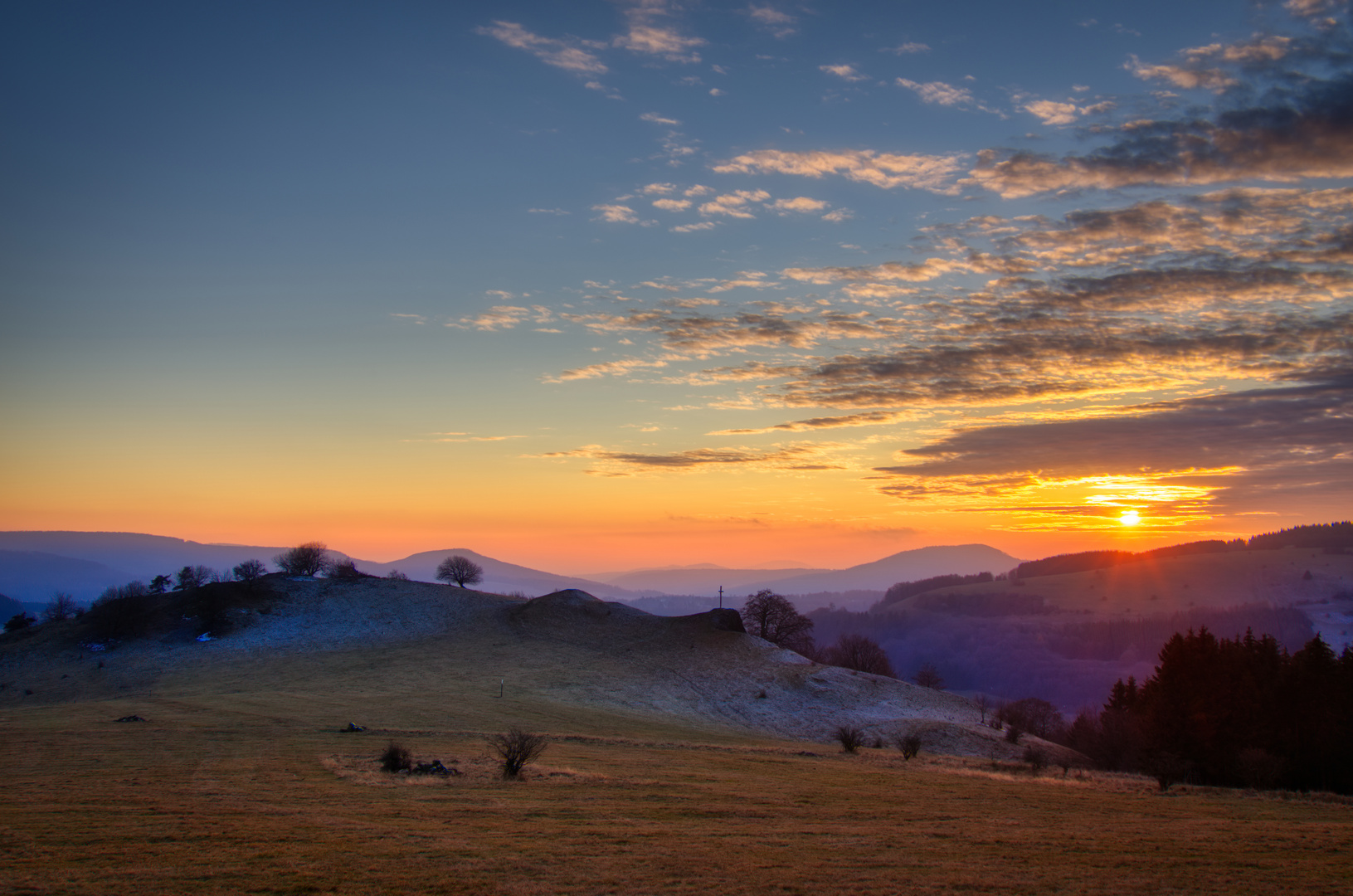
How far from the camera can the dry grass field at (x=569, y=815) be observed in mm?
17219

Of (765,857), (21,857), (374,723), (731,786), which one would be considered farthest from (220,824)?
(374,723)

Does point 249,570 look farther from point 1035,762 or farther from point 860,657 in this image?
point 1035,762

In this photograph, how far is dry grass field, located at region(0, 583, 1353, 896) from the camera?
17.2m

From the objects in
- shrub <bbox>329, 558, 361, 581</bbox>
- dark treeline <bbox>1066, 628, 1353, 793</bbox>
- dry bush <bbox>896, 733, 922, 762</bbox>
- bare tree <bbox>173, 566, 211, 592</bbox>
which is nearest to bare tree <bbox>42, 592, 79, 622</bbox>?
bare tree <bbox>173, 566, 211, 592</bbox>

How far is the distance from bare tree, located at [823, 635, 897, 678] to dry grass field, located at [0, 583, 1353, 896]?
5825 centimetres

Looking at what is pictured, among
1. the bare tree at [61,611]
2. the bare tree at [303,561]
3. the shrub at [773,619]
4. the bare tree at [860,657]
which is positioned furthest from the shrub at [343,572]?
the bare tree at [860,657]

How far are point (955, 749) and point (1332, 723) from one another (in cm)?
2787

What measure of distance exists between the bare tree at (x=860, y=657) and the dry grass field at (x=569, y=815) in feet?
191

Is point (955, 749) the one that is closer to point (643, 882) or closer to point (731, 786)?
point (731, 786)

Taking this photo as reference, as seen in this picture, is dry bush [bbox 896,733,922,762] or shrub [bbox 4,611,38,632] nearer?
dry bush [bbox 896,733,922,762]

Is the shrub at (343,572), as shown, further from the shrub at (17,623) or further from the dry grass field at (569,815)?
the dry grass field at (569,815)

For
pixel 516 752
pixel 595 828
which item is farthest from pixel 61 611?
pixel 595 828

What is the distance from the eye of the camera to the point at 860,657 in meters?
118

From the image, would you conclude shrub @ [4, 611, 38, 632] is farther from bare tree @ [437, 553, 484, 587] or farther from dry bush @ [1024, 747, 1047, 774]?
dry bush @ [1024, 747, 1047, 774]
